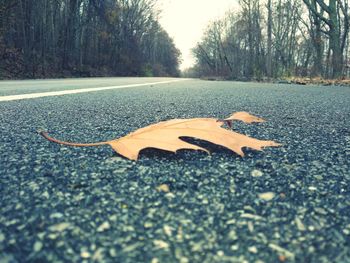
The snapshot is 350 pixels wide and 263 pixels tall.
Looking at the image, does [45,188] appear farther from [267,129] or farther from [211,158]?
[267,129]

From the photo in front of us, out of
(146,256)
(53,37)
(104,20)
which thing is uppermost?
(104,20)

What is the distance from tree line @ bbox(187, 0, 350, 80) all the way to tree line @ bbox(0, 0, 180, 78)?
294 inches

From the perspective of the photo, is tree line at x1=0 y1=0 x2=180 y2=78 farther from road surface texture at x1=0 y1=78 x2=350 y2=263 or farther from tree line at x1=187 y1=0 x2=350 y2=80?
road surface texture at x1=0 y1=78 x2=350 y2=263

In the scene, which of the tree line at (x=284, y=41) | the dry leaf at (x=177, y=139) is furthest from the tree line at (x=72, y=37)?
the dry leaf at (x=177, y=139)

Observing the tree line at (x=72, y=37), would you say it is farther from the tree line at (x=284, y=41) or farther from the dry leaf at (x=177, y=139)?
the dry leaf at (x=177, y=139)

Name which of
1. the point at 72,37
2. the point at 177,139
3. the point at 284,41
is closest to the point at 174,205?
the point at 177,139

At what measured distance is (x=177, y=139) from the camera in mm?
836

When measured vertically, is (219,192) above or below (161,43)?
below

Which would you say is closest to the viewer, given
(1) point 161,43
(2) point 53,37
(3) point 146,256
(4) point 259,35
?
(3) point 146,256

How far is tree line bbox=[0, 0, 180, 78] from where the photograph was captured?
13766 mm

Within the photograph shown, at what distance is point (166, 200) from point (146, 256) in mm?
155

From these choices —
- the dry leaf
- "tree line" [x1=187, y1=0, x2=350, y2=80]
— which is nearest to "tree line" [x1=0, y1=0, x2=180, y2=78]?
"tree line" [x1=187, y1=0, x2=350, y2=80]

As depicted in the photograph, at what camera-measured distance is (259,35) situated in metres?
22.6

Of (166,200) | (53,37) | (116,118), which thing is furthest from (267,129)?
(53,37)
